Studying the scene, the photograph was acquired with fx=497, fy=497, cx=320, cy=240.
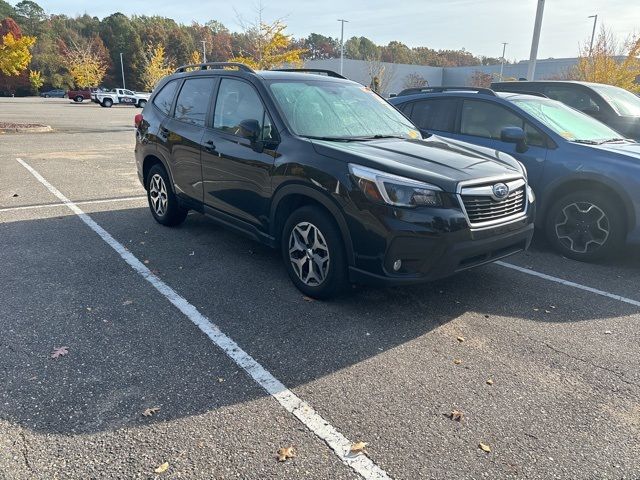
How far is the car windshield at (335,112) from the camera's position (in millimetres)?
4383

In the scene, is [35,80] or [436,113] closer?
[436,113]

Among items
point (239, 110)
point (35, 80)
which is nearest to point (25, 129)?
point (239, 110)

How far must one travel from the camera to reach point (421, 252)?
356 centimetres

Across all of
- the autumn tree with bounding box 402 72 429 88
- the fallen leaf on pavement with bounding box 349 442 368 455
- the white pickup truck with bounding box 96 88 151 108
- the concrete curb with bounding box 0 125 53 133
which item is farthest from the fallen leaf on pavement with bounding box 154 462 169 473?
the autumn tree with bounding box 402 72 429 88

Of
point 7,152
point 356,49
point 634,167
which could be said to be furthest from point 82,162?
point 356,49

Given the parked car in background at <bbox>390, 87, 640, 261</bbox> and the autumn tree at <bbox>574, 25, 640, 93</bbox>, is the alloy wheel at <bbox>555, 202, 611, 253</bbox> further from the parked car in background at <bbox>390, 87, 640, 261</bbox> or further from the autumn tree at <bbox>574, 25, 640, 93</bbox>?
the autumn tree at <bbox>574, 25, 640, 93</bbox>

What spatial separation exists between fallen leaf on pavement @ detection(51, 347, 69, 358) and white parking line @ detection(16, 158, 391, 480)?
2.89ft

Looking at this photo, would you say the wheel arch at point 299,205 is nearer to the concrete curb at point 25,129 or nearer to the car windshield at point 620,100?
the car windshield at point 620,100

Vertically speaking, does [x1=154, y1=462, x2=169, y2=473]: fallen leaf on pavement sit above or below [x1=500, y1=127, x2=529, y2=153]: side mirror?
below

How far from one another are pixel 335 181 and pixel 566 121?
3696mm

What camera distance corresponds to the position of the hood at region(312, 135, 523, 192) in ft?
11.9

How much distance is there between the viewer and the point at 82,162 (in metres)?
11.4

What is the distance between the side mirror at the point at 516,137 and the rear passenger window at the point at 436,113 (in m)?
1.04

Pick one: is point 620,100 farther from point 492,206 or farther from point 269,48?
point 269,48
